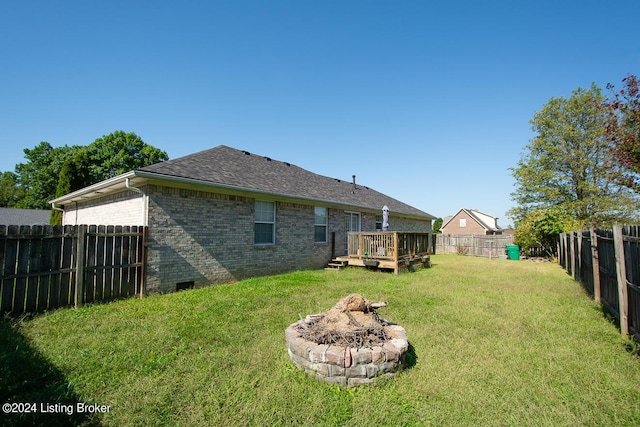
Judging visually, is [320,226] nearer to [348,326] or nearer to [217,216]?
[217,216]

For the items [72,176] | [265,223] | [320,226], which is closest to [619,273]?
[265,223]

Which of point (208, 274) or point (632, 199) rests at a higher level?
point (632, 199)

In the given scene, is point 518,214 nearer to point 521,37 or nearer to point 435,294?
point 521,37

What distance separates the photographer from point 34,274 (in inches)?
212

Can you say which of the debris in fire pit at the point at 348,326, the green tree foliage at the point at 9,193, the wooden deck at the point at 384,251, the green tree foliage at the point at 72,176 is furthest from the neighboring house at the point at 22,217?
the debris in fire pit at the point at 348,326

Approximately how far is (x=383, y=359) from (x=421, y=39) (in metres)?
10.3

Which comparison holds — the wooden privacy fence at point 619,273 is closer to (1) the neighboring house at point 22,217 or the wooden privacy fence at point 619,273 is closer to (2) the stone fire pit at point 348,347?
(2) the stone fire pit at point 348,347

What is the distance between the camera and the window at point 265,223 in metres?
10.1

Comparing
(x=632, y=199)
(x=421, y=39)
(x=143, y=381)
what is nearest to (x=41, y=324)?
(x=143, y=381)

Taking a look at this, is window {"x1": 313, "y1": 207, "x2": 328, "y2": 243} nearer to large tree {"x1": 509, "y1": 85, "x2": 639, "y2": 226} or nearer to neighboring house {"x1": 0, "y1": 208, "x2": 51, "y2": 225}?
large tree {"x1": 509, "y1": 85, "x2": 639, "y2": 226}

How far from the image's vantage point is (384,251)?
37.6 ft

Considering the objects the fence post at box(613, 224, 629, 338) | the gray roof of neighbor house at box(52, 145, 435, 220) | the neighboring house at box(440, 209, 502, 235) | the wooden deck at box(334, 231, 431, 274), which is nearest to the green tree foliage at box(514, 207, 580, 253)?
the wooden deck at box(334, 231, 431, 274)

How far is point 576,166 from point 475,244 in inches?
435

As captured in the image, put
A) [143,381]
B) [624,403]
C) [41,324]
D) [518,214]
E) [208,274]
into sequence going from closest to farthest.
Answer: [624,403], [143,381], [41,324], [208,274], [518,214]
